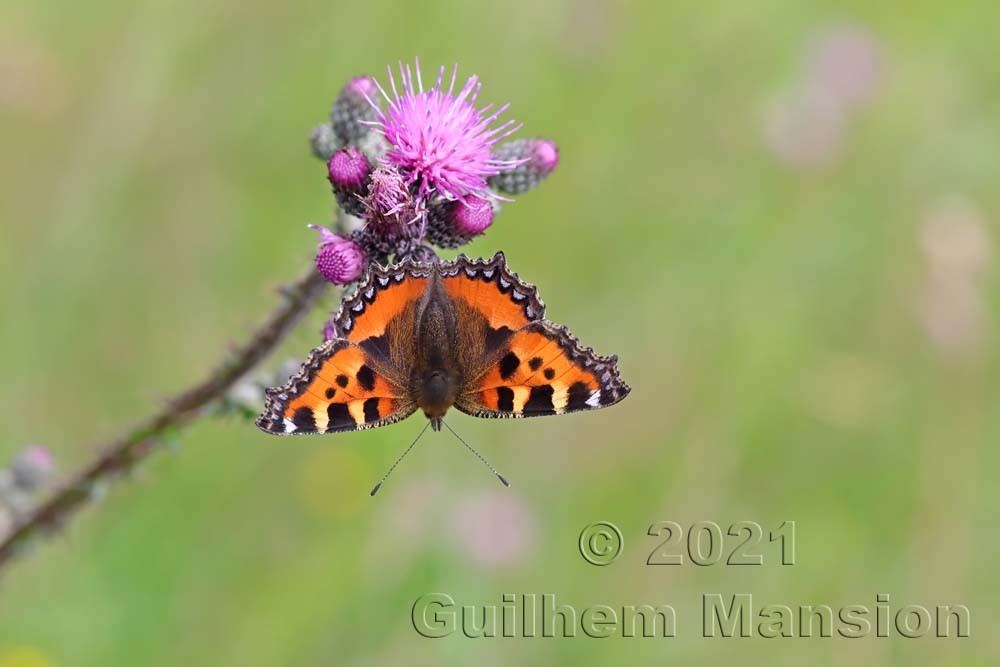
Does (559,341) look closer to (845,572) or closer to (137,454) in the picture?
(137,454)

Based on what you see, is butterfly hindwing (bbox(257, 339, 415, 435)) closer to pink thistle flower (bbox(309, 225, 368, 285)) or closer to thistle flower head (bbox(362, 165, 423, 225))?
pink thistle flower (bbox(309, 225, 368, 285))

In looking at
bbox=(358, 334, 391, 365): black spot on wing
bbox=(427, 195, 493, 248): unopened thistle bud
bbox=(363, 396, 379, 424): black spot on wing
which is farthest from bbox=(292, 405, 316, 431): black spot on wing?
bbox=(427, 195, 493, 248): unopened thistle bud

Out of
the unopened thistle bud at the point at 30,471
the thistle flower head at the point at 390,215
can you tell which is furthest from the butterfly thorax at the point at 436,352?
the unopened thistle bud at the point at 30,471

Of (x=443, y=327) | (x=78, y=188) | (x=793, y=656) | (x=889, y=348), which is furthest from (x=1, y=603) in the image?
(x=889, y=348)

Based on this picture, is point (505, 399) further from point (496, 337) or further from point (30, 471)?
point (30, 471)

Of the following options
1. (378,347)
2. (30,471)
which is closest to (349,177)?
(378,347)

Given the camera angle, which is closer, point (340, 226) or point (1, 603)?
point (340, 226)

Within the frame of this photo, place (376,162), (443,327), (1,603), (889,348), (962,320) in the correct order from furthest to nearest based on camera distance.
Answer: (889,348)
(962,320)
(1,603)
(443,327)
(376,162)
